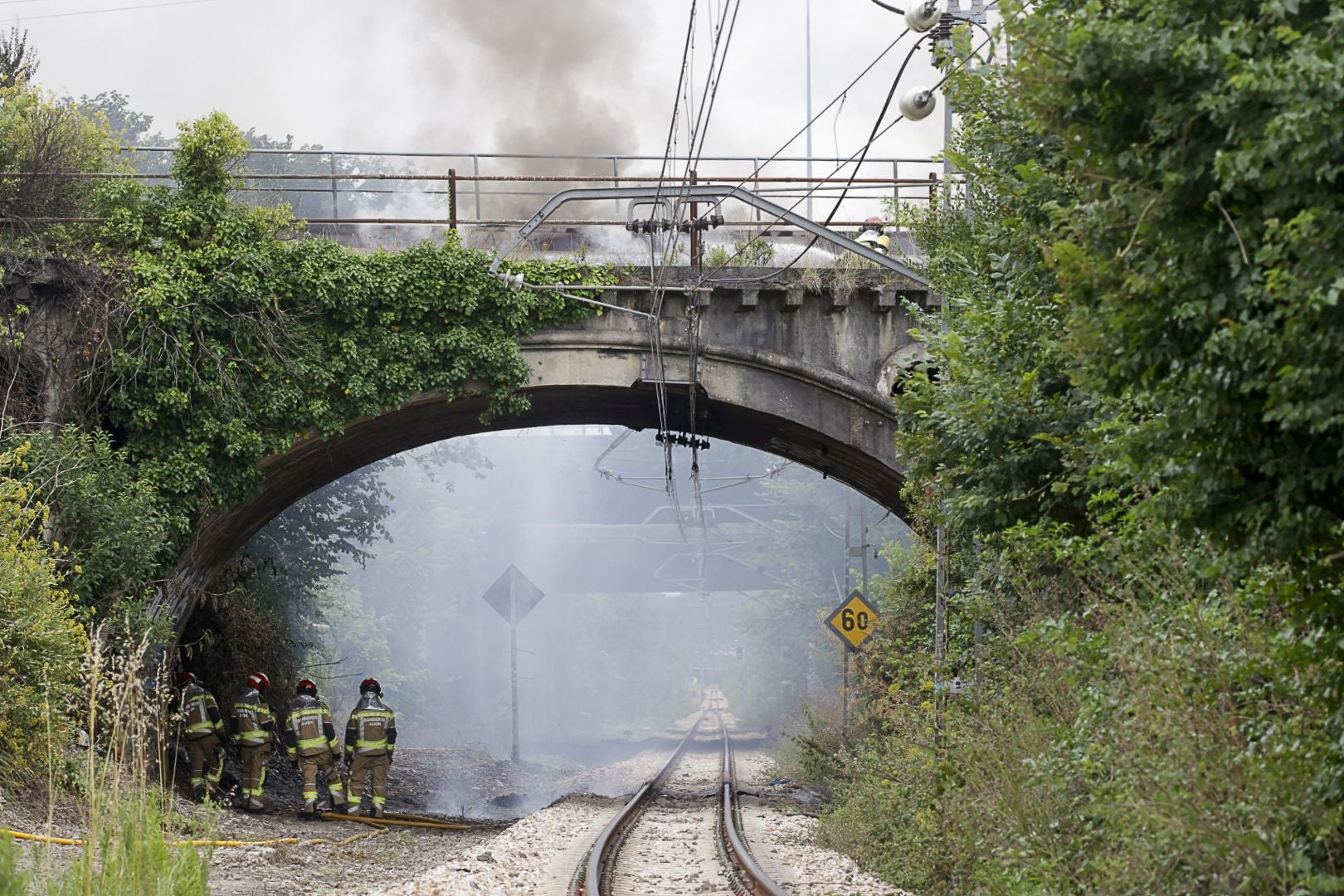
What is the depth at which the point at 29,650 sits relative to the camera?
43.1 ft

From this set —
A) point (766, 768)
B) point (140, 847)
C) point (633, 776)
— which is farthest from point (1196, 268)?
point (633, 776)

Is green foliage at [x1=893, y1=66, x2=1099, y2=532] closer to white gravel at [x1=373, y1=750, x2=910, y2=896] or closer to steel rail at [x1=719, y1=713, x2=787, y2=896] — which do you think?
white gravel at [x1=373, y1=750, x2=910, y2=896]

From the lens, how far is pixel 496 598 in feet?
113

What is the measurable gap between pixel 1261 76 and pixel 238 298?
51.2 feet

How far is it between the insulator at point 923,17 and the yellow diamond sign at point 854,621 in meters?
10.7

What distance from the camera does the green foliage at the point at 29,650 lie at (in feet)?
42.2

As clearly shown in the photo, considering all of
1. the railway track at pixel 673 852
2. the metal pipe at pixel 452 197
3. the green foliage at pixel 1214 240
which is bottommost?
the railway track at pixel 673 852

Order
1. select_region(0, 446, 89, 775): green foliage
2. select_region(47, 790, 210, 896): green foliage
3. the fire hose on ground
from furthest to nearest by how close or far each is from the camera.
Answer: select_region(0, 446, 89, 775): green foliage
the fire hose on ground
select_region(47, 790, 210, 896): green foliage

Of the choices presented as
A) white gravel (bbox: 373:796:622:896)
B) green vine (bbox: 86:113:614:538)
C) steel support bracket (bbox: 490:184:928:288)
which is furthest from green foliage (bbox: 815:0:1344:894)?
green vine (bbox: 86:113:614:538)

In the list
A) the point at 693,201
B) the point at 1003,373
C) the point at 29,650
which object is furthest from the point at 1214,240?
the point at 693,201

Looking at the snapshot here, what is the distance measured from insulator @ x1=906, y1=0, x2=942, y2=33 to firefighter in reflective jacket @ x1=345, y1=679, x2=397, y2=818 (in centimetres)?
1112

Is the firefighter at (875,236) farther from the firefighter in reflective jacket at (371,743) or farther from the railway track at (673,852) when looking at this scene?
the firefighter in reflective jacket at (371,743)

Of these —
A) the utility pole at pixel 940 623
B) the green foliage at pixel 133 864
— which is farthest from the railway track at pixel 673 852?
the green foliage at pixel 133 864

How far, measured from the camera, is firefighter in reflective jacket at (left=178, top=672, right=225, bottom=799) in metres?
19.6
